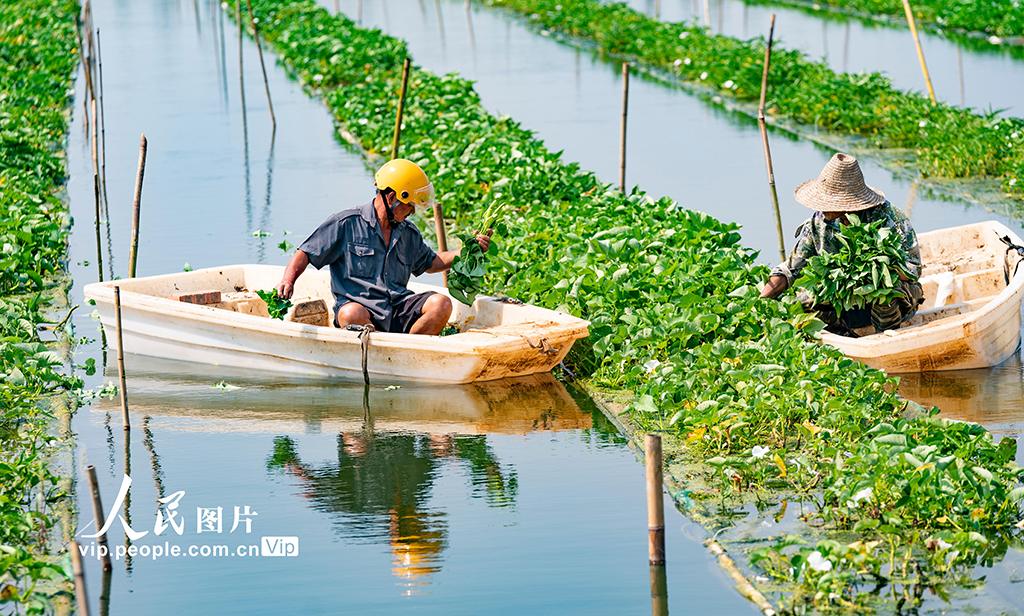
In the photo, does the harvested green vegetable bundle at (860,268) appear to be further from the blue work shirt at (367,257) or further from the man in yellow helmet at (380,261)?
the blue work shirt at (367,257)

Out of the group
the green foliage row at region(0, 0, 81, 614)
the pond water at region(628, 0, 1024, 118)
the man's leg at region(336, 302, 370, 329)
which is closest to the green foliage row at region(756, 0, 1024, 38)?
the pond water at region(628, 0, 1024, 118)

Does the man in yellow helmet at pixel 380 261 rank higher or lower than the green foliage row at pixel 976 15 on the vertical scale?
lower

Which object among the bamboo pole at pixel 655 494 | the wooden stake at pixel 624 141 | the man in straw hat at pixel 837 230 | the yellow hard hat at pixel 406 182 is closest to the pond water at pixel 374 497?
the bamboo pole at pixel 655 494

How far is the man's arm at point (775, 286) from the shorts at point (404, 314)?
1.76m

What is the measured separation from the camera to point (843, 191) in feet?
21.2

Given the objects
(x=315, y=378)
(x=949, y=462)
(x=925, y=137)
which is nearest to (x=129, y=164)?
(x=315, y=378)

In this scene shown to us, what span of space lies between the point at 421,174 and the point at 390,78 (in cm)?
1040

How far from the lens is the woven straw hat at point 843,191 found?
6426mm

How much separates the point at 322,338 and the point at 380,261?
20.6 inches

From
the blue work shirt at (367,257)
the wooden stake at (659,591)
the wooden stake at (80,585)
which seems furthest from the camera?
the blue work shirt at (367,257)

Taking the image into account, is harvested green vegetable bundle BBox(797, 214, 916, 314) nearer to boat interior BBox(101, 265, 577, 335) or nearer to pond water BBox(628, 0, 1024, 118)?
boat interior BBox(101, 265, 577, 335)

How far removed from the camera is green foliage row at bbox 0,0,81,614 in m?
4.58

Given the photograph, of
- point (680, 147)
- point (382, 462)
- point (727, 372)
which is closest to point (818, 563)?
point (727, 372)

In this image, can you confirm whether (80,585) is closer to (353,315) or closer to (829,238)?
(353,315)
